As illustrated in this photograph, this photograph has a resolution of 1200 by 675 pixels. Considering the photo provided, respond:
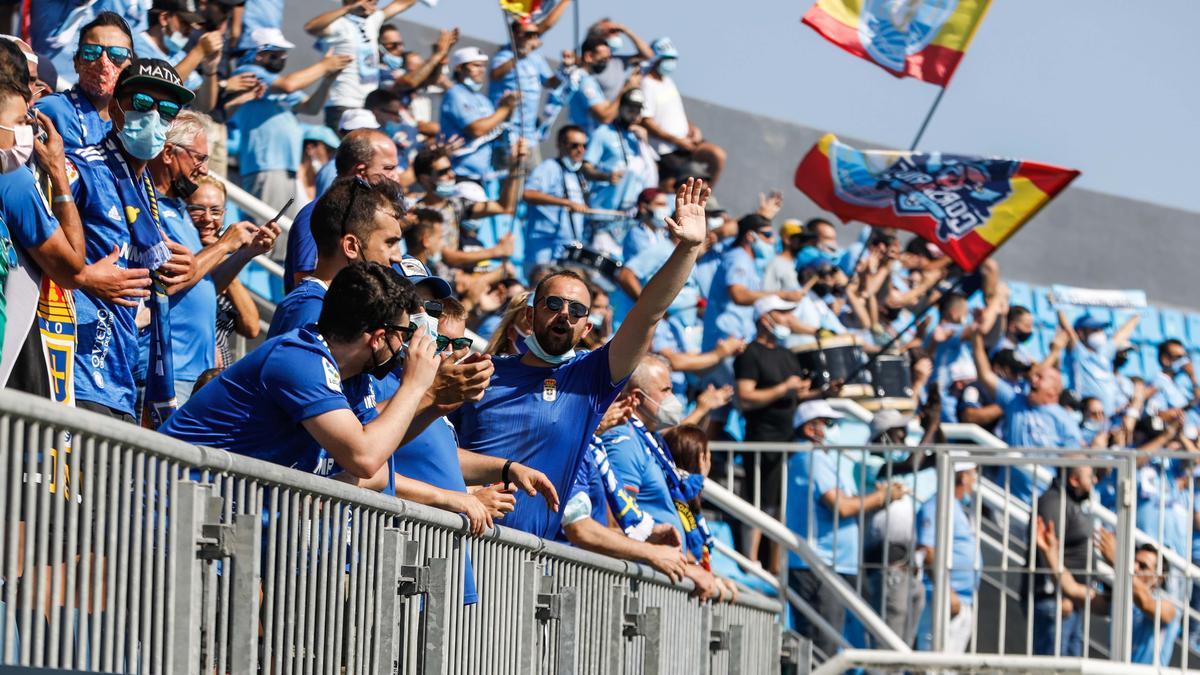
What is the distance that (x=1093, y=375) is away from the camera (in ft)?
55.2

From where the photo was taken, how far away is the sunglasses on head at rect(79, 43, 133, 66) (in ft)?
20.2

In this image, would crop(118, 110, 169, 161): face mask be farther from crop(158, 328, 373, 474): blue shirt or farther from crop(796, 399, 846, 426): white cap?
crop(796, 399, 846, 426): white cap

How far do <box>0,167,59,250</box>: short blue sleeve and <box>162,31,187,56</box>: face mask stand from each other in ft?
16.8

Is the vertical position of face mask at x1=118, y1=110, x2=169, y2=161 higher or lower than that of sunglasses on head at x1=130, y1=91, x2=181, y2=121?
lower

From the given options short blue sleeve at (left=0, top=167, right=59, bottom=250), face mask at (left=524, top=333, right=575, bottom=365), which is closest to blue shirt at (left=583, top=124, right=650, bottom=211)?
face mask at (left=524, top=333, right=575, bottom=365)

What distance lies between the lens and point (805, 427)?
1098cm

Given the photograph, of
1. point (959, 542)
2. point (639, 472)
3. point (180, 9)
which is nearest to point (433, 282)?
point (639, 472)

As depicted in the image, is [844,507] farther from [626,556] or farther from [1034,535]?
[626,556]

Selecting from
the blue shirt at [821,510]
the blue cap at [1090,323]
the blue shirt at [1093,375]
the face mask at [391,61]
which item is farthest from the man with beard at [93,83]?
the blue cap at [1090,323]

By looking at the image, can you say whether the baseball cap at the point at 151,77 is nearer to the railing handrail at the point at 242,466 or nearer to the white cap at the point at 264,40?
the railing handrail at the point at 242,466

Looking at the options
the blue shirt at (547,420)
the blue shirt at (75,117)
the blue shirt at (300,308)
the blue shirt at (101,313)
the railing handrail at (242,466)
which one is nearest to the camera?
the railing handrail at (242,466)

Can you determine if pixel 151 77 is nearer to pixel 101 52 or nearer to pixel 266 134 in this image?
pixel 101 52

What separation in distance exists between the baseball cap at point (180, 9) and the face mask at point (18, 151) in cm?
525

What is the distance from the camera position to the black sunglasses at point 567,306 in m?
6.36
